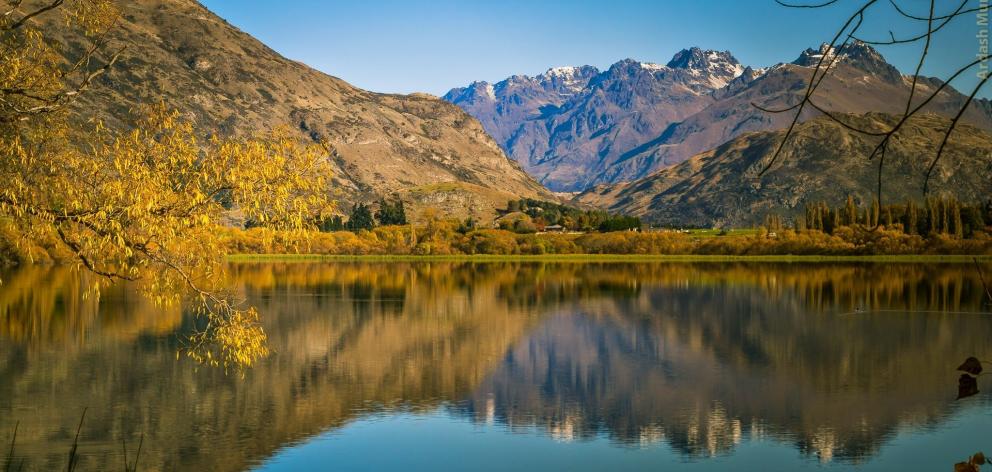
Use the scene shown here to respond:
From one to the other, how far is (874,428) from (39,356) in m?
42.4

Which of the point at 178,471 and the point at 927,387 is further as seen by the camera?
the point at 927,387

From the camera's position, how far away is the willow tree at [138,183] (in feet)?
64.5

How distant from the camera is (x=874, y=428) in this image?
34.6 m

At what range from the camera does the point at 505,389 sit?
44.7 metres

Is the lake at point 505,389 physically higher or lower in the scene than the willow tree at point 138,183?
lower

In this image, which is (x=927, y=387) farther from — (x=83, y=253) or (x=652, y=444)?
(x=83, y=253)

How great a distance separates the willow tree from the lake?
14.7ft

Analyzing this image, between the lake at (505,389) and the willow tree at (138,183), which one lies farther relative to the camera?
the lake at (505,389)

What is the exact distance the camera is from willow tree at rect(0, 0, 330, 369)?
19.7 metres

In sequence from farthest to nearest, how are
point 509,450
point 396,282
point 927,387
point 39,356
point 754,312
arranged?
point 396,282 → point 754,312 → point 39,356 → point 927,387 → point 509,450

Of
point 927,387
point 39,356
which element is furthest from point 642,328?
point 39,356

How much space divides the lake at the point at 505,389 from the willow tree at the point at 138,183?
14.7ft

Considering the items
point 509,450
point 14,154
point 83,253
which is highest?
point 14,154

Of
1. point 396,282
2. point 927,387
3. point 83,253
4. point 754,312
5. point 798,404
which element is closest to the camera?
point 83,253
